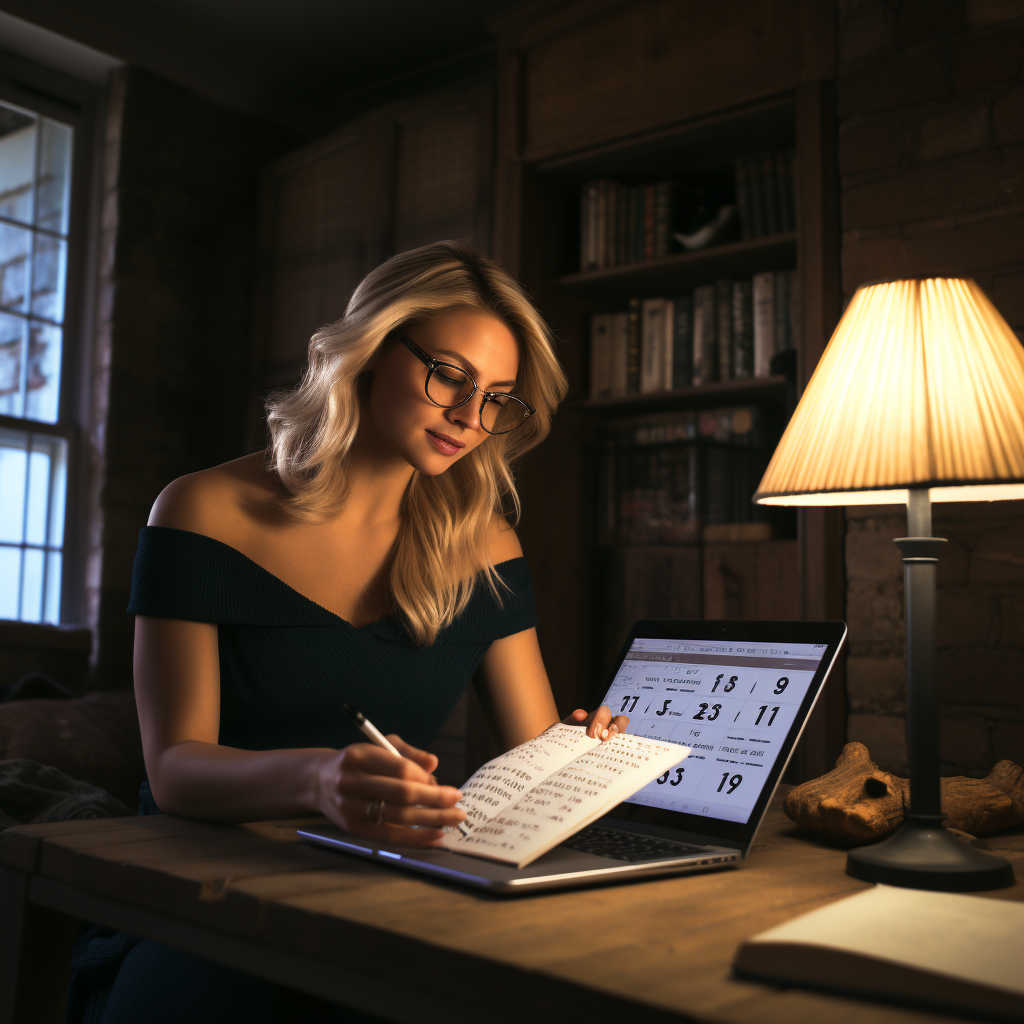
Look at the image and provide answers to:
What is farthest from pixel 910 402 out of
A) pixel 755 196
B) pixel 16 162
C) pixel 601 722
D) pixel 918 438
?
pixel 16 162

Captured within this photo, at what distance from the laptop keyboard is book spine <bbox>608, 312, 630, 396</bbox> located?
1.93 metres

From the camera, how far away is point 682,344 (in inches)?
104

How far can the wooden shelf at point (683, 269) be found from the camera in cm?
241

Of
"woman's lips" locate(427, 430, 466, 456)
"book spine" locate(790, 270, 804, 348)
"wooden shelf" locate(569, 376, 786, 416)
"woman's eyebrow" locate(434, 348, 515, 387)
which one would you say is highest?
"book spine" locate(790, 270, 804, 348)

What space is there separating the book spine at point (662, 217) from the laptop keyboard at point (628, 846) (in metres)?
2.02

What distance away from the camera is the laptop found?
0.79 meters

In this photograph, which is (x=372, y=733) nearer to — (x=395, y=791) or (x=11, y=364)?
(x=395, y=791)

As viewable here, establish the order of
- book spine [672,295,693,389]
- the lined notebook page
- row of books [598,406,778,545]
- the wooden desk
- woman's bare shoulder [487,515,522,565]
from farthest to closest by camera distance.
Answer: book spine [672,295,693,389] → row of books [598,406,778,545] → woman's bare shoulder [487,515,522,565] → the lined notebook page → the wooden desk

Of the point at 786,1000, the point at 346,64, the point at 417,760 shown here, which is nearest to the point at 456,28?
the point at 346,64

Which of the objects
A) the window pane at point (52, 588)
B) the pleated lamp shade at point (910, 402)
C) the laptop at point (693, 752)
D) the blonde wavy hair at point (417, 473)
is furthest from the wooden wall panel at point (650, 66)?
the window pane at point (52, 588)

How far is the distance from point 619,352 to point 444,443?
1.46 metres

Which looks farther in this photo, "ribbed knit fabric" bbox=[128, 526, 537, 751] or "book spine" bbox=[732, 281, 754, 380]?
"book spine" bbox=[732, 281, 754, 380]

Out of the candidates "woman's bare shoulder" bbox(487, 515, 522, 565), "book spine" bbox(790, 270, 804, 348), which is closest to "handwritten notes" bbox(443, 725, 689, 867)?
"woman's bare shoulder" bbox(487, 515, 522, 565)

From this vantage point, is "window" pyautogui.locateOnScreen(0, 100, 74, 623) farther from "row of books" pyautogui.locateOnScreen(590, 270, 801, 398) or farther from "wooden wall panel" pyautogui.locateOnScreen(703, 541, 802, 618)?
"wooden wall panel" pyautogui.locateOnScreen(703, 541, 802, 618)
